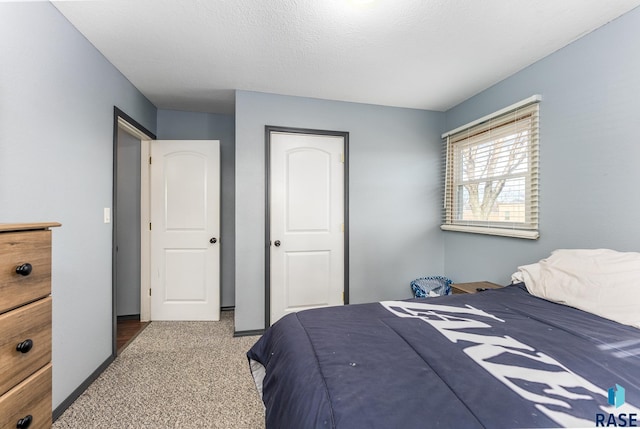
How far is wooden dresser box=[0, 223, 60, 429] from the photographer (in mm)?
842

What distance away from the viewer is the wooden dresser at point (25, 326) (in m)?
0.84

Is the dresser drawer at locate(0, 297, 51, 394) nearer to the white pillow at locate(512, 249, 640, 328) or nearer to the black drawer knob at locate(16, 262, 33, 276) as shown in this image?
the black drawer knob at locate(16, 262, 33, 276)

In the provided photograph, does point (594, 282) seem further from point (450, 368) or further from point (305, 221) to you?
point (305, 221)

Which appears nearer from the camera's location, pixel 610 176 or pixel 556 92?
pixel 610 176

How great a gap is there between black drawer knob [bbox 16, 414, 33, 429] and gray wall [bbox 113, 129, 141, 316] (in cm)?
257

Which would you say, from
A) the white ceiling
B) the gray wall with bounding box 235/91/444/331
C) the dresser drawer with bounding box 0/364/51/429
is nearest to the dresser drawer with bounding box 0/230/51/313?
the dresser drawer with bounding box 0/364/51/429

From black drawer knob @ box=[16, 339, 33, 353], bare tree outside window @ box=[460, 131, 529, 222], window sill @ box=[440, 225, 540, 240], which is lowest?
black drawer knob @ box=[16, 339, 33, 353]

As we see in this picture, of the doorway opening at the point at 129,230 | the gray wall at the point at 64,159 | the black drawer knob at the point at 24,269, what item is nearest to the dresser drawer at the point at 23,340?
the black drawer knob at the point at 24,269

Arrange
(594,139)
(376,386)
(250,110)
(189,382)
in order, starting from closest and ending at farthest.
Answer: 1. (376,386)
2. (594,139)
3. (189,382)
4. (250,110)

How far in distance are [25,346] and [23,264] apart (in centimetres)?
27

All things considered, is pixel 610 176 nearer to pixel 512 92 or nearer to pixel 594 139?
pixel 594 139

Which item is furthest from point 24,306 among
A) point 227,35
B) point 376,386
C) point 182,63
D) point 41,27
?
point 182,63

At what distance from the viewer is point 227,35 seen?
74.5 inches

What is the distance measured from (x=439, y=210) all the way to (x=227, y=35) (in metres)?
2.82
